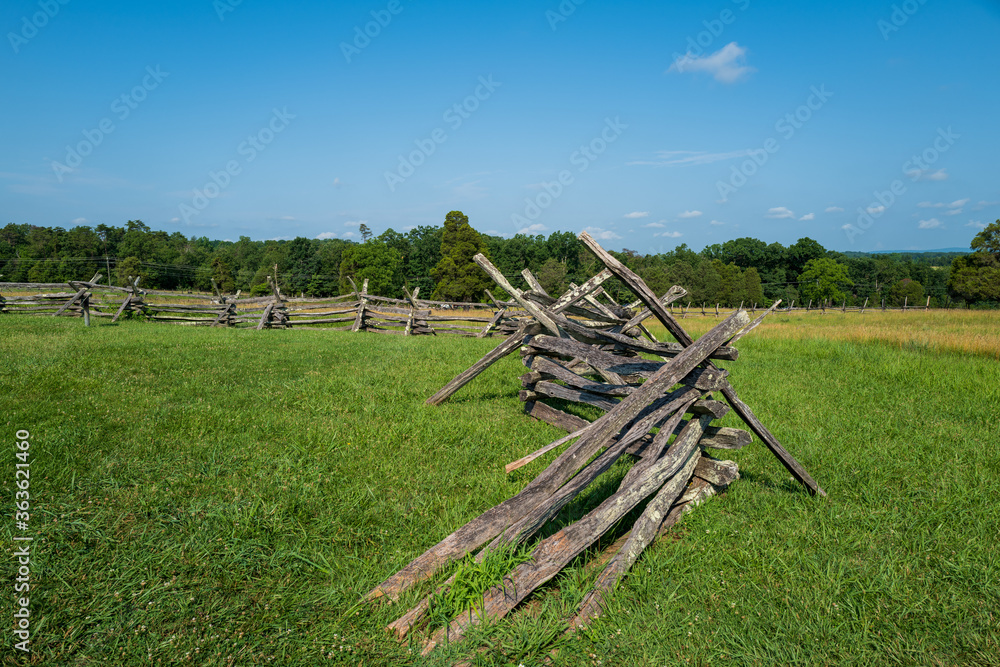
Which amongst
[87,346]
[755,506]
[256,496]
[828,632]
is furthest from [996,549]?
[87,346]

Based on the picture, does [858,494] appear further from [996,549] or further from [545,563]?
[545,563]

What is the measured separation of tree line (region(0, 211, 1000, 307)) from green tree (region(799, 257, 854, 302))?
0.56ft

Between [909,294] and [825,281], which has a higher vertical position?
[825,281]

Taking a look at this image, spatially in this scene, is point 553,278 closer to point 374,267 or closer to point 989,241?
point 374,267

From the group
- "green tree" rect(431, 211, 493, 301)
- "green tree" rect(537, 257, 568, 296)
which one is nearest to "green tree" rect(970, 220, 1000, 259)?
"green tree" rect(537, 257, 568, 296)

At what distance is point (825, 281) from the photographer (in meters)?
62.2

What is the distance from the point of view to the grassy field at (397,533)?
2369mm

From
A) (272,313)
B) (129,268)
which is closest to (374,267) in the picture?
(129,268)

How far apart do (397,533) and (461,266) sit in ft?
135

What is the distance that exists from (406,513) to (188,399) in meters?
3.94

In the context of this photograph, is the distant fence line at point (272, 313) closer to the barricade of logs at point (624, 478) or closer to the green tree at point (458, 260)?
the barricade of logs at point (624, 478)

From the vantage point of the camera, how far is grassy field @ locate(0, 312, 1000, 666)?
237cm

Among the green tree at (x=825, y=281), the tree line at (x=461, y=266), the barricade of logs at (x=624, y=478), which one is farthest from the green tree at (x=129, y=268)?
the green tree at (x=825, y=281)

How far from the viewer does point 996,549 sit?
3160mm
